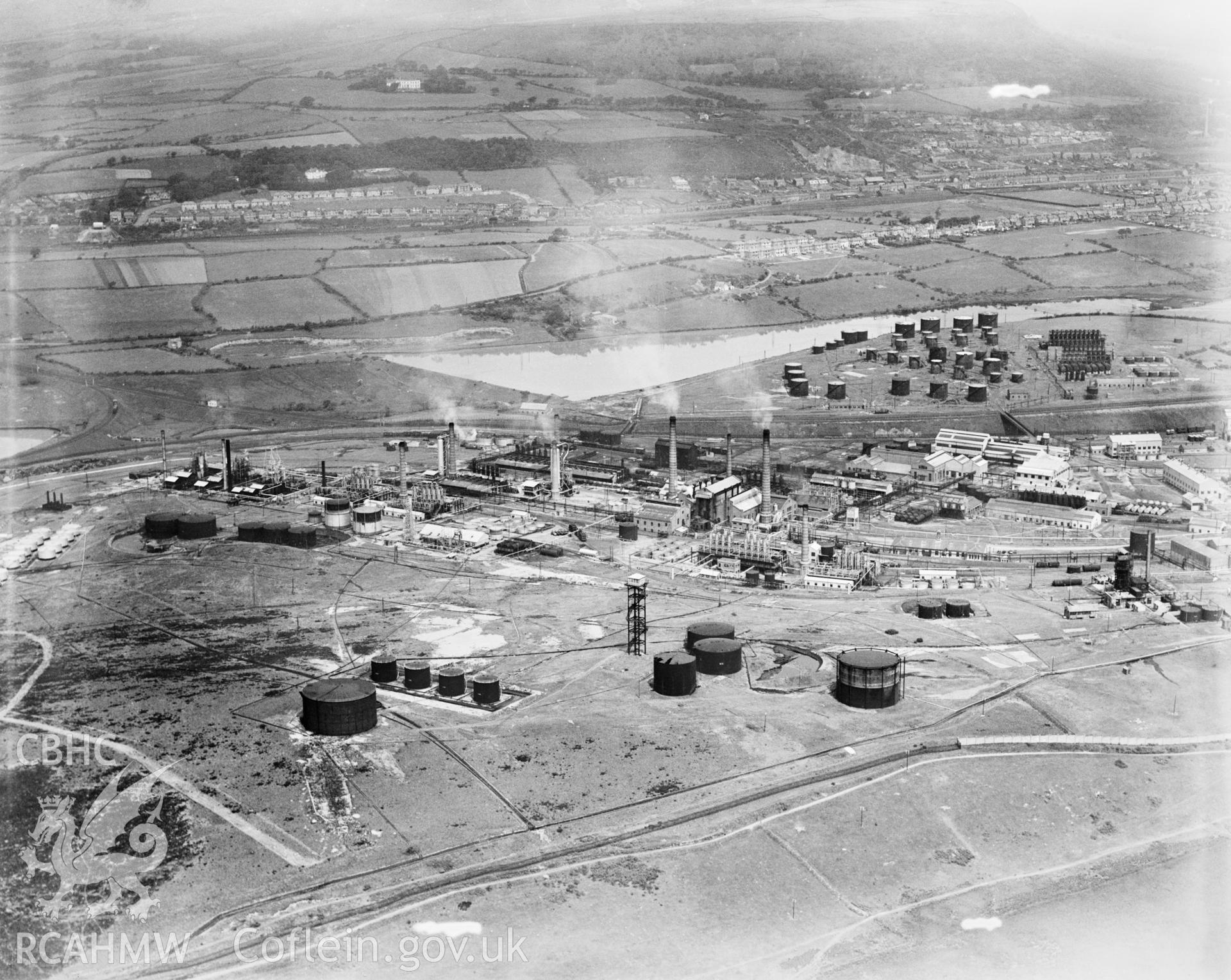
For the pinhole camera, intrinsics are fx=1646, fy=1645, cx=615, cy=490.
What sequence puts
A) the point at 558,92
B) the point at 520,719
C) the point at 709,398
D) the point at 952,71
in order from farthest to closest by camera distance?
1. the point at 952,71
2. the point at 558,92
3. the point at 709,398
4. the point at 520,719

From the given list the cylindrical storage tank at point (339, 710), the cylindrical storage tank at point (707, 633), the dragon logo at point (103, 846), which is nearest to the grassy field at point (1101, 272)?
the cylindrical storage tank at point (707, 633)

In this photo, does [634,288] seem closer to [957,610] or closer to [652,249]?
[652,249]

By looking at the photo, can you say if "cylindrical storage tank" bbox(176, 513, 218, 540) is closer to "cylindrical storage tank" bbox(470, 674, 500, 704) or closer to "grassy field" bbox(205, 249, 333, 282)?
"cylindrical storage tank" bbox(470, 674, 500, 704)

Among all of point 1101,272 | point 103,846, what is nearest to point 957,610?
point 103,846

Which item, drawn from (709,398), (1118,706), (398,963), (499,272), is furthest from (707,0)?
(398,963)

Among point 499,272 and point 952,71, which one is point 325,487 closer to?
point 499,272
